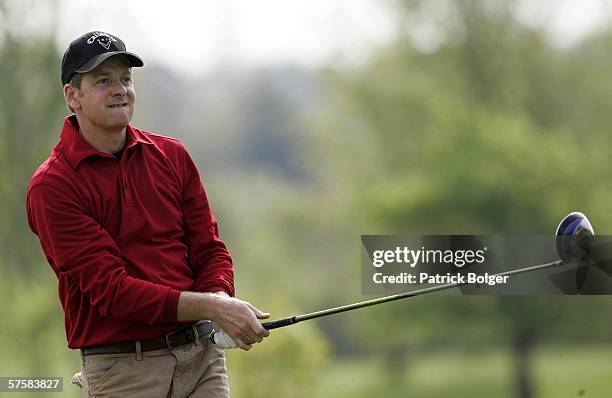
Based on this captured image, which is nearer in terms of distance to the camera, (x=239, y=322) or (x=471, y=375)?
(x=239, y=322)

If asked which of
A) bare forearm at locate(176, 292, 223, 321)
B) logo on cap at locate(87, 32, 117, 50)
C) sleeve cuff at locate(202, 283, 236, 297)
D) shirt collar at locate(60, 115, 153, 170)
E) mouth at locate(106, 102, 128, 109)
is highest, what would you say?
logo on cap at locate(87, 32, 117, 50)

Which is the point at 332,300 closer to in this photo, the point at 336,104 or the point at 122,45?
the point at 336,104

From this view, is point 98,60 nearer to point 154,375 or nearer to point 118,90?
point 118,90

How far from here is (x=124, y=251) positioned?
11.7 ft

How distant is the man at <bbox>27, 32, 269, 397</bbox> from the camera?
11.4ft

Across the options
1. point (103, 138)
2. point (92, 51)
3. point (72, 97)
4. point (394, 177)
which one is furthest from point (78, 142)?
point (394, 177)

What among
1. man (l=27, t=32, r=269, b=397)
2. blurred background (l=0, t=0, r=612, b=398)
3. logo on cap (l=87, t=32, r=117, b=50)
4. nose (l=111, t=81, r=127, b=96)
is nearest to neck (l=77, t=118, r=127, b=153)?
man (l=27, t=32, r=269, b=397)

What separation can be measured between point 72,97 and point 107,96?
0.53 ft

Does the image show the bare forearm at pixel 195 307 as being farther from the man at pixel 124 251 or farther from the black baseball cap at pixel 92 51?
the black baseball cap at pixel 92 51

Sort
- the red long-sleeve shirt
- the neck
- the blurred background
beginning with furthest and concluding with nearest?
the blurred background < the neck < the red long-sleeve shirt

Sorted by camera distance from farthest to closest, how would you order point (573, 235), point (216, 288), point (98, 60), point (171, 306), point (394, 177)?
point (394, 177) → point (573, 235) → point (216, 288) → point (98, 60) → point (171, 306)

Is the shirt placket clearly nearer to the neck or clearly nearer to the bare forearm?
the neck

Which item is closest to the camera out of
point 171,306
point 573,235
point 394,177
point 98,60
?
point 171,306

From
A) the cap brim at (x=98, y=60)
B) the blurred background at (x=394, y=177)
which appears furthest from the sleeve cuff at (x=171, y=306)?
the blurred background at (x=394, y=177)
